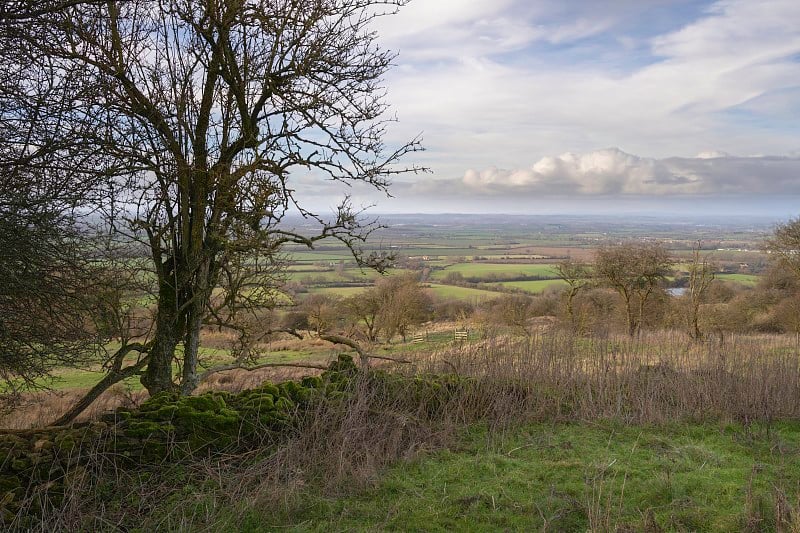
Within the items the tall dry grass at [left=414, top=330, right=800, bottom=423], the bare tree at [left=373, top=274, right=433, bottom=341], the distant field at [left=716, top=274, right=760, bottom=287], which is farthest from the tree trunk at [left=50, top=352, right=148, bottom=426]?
the distant field at [left=716, top=274, right=760, bottom=287]

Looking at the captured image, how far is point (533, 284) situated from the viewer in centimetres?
5181

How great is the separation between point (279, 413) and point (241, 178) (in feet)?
9.65

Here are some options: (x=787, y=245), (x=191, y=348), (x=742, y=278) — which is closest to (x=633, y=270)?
(x=787, y=245)

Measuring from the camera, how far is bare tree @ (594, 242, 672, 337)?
2808 cm

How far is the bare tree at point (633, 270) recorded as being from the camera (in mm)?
28078

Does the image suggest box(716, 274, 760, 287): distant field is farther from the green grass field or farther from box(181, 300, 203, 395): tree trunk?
box(181, 300, 203, 395): tree trunk

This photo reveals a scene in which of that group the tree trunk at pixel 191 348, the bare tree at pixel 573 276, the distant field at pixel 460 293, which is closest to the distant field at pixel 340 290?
the distant field at pixel 460 293

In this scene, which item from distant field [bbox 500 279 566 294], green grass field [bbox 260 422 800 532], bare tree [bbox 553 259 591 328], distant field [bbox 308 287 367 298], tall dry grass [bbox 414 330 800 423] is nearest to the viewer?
green grass field [bbox 260 422 800 532]

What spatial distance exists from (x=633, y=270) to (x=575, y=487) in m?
25.9

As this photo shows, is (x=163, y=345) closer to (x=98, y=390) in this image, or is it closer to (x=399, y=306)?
(x=98, y=390)

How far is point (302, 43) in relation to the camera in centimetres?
681

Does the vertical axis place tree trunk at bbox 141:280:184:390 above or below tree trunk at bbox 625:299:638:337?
above

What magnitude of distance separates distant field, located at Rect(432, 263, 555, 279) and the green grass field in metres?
45.2

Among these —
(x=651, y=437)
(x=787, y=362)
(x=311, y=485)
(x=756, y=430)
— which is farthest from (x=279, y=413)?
(x=787, y=362)
